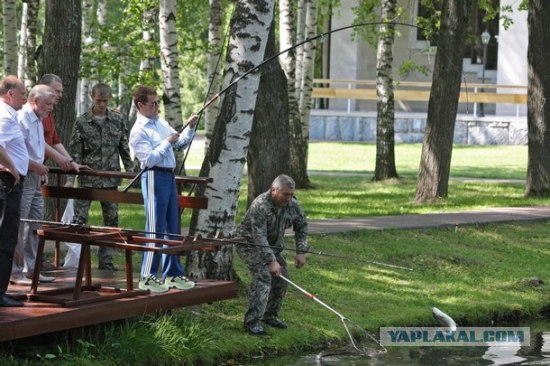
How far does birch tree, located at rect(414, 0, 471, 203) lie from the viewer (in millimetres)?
20359

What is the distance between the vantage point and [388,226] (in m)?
17.1

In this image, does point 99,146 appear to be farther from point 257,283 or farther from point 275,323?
point 275,323

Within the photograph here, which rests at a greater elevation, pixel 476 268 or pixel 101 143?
pixel 101 143

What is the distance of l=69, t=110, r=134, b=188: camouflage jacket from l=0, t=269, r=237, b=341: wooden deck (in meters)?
0.86

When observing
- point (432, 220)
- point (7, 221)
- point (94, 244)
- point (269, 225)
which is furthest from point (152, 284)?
point (432, 220)

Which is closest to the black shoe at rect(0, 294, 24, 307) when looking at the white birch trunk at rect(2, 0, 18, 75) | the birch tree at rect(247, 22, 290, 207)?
the birch tree at rect(247, 22, 290, 207)

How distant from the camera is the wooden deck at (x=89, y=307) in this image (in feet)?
28.1

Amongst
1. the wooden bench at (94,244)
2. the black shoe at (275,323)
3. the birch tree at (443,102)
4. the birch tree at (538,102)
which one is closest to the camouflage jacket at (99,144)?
the wooden bench at (94,244)

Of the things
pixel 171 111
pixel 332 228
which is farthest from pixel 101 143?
pixel 171 111

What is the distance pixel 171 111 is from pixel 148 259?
1104 centimetres

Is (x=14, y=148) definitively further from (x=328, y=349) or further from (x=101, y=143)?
(x=328, y=349)

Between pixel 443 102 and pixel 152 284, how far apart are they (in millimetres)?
11357

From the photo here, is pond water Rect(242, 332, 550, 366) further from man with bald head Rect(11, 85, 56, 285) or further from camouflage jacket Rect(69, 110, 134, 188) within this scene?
camouflage jacket Rect(69, 110, 134, 188)

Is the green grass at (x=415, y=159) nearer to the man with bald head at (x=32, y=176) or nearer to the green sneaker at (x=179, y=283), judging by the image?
the green sneaker at (x=179, y=283)
